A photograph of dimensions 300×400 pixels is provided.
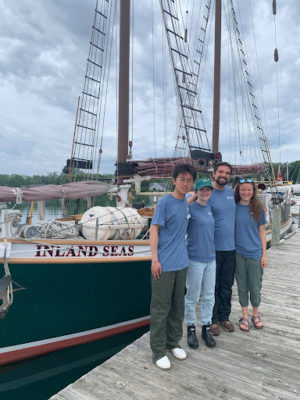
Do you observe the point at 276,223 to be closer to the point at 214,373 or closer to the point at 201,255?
the point at 201,255

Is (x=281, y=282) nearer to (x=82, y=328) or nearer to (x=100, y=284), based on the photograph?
(x=100, y=284)

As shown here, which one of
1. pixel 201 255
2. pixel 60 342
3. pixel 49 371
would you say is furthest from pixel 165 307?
pixel 49 371

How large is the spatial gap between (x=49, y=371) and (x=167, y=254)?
3.76 metres

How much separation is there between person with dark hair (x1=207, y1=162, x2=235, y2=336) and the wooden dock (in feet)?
1.42

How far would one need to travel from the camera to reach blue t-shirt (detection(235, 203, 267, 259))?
314cm

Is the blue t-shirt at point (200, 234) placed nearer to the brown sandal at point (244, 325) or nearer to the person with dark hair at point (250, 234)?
the person with dark hair at point (250, 234)

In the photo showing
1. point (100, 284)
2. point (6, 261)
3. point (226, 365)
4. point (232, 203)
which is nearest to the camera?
point (226, 365)

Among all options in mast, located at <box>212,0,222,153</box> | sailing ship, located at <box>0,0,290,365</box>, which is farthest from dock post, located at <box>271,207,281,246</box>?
mast, located at <box>212,0,222,153</box>

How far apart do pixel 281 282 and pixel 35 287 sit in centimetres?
465

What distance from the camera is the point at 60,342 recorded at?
4738 mm

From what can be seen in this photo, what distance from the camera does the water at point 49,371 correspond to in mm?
4262

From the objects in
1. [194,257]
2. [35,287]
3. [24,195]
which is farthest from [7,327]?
[194,257]

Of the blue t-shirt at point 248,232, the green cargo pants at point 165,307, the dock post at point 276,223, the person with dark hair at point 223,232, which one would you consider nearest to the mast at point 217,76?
the dock post at point 276,223

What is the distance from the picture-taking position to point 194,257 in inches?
109
